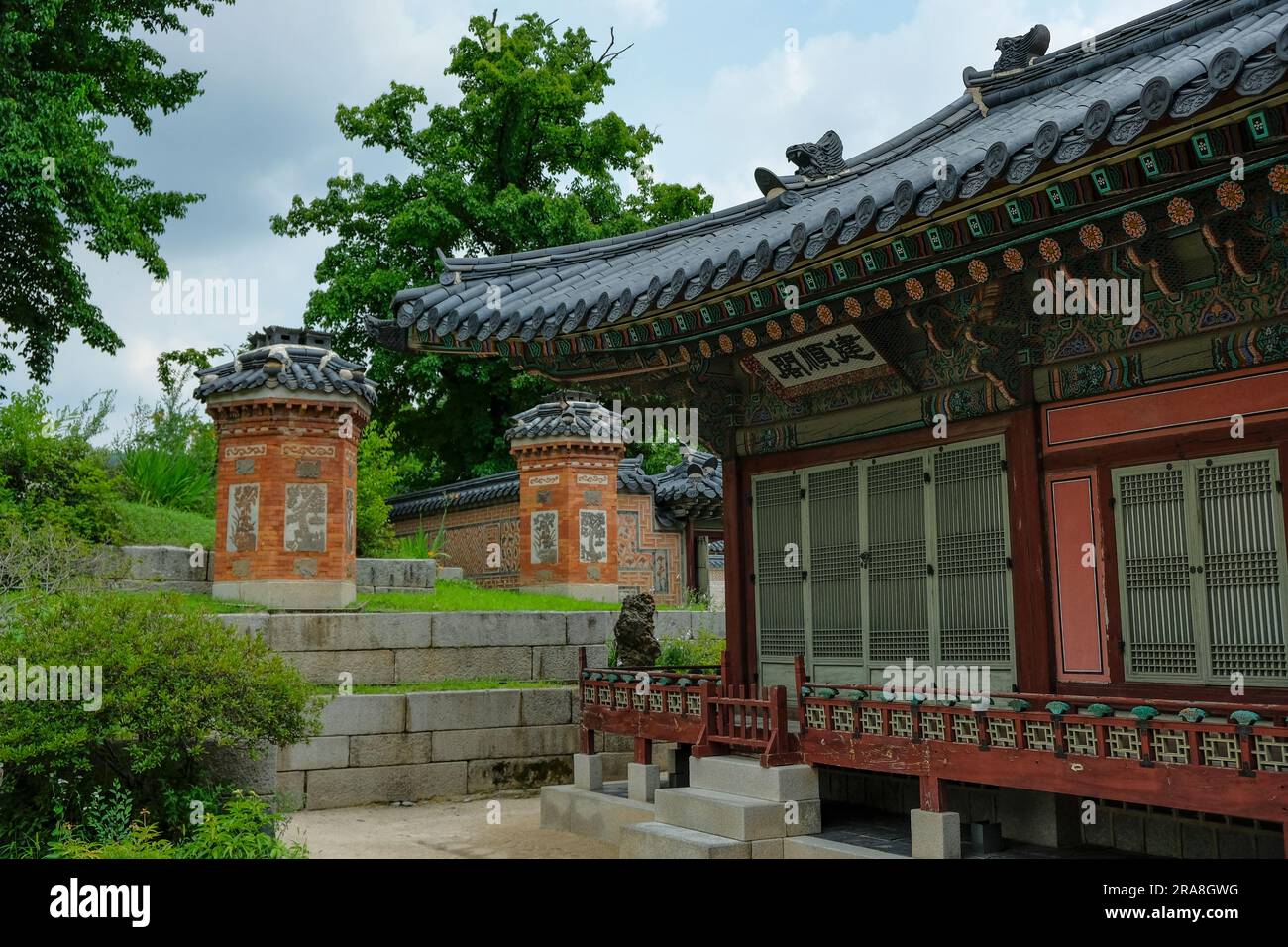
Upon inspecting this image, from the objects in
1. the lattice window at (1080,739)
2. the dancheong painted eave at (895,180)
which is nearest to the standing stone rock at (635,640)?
the dancheong painted eave at (895,180)

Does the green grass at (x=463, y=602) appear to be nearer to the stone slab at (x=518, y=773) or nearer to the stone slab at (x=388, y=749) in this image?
the stone slab at (x=518, y=773)

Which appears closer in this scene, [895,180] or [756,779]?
[895,180]

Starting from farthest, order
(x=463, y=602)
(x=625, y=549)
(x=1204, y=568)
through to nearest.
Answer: (x=625, y=549) < (x=463, y=602) < (x=1204, y=568)

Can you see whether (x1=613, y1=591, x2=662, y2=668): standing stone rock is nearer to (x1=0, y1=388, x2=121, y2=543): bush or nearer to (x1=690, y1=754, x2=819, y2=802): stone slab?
(x1=690, y1=754, x2=819, y2=802): stone slab

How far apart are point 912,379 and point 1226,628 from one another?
3.02 m

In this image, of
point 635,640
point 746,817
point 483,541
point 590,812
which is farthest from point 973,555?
point 483,541

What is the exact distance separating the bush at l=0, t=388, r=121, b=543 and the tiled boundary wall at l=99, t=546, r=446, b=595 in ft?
9.54

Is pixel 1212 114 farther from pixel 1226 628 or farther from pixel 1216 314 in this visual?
pixel 1226 628

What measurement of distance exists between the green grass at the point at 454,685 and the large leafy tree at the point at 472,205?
57.1 ft

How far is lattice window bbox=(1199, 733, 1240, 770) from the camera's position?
19.3ft

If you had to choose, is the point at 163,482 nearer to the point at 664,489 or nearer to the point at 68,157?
the point at 68,157

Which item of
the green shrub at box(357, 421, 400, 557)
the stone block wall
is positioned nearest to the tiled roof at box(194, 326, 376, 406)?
the stone block wall

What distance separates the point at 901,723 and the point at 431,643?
25.6 ft

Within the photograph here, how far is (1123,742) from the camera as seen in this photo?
20.8ft
